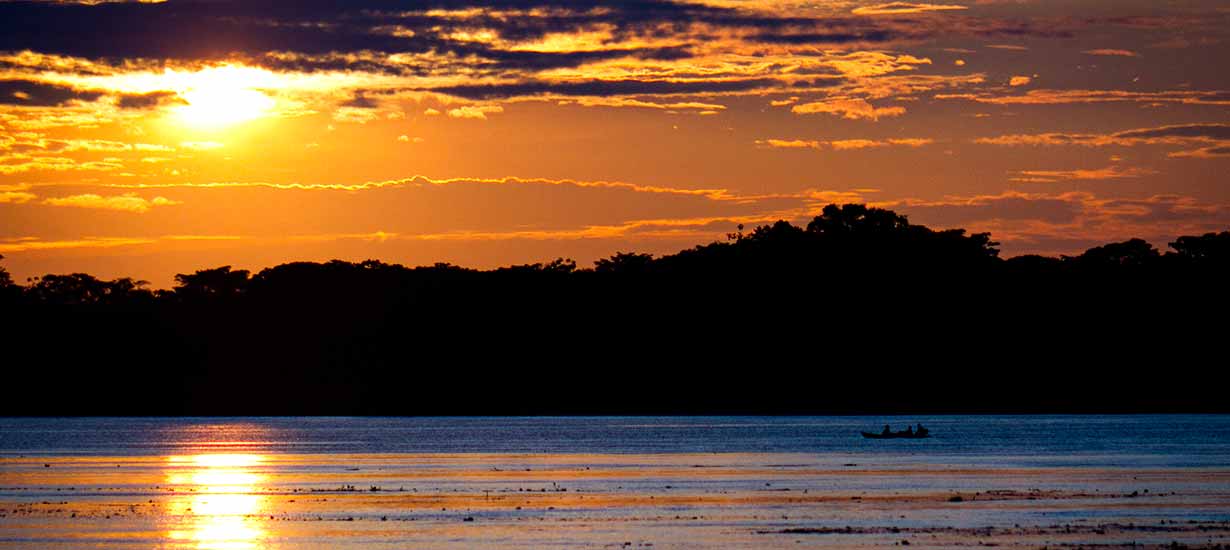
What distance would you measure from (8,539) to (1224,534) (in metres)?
32.2

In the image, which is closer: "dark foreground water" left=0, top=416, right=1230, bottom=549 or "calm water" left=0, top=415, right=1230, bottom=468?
"dark foreground water" left=0, top=416, right=1230, bottom=549

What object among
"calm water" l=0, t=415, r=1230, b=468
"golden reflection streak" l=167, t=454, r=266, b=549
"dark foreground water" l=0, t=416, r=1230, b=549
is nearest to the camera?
"dark foreground water" l=0, t=416, r=1230, b=549

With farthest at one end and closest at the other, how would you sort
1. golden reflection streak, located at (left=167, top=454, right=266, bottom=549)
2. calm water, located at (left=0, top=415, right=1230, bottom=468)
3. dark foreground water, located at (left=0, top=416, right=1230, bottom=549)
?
calm water, located at (left=0, top=415, right=1230, bottom=468), golden reflection streak, located at (left=167, top=454, right=266, bottom=549), dark foreground water, located at (left=0, top=416, right=1230, bottom=549)

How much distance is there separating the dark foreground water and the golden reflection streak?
0.41ft

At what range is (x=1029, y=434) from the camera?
490ft

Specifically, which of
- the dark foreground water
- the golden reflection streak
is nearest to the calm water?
the dark foreground water

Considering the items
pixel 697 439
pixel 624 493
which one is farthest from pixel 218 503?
pixel 697 439

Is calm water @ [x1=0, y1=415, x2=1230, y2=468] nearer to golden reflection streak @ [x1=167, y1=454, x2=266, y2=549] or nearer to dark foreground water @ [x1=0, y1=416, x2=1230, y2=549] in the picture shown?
dark foreground water @ [x1=0, y1=416, x2=1230, y2=549]

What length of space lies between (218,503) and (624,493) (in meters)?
14.3

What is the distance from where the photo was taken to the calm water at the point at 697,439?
4313 inches

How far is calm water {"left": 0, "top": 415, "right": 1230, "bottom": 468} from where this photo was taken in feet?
359

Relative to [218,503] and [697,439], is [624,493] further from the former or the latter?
[697,439]

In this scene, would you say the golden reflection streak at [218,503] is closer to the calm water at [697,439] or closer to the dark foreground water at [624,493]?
the dark foreground water at [624,493]

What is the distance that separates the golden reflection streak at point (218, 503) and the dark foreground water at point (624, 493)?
4.9 inches
